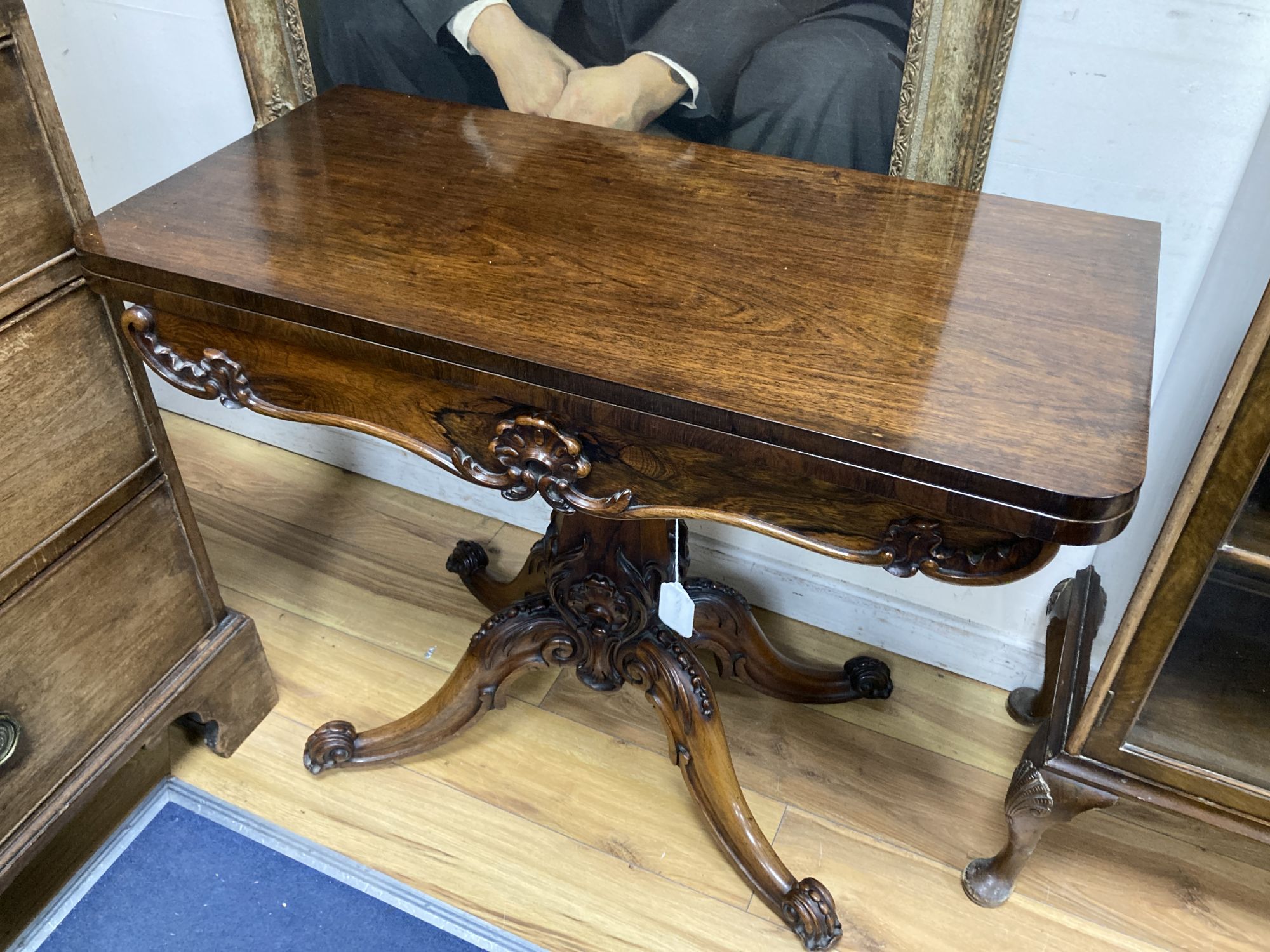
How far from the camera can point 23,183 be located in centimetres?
92

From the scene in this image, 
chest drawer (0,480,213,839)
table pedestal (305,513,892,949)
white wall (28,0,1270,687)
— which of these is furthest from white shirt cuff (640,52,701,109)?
chest drawer (0,480,213,839)

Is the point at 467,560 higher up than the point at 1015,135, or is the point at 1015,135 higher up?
the point at 1015,135

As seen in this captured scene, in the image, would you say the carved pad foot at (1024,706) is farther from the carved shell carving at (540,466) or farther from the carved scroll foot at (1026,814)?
the carved shell carving at (540,466)

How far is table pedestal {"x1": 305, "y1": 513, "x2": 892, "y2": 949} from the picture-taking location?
117cm

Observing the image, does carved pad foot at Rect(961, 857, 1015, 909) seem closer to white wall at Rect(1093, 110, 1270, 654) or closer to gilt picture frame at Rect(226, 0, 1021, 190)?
white wall at Rect(1093, 110, 1270, 654)

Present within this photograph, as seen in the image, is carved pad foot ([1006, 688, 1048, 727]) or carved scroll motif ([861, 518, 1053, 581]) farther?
carved pad foot ([1006, 688, 1048, 727])

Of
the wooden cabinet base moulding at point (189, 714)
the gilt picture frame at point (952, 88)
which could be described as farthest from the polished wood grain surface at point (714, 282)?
the wooden cabinet base moulding at point (189, 714)

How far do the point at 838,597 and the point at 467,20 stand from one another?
96cm

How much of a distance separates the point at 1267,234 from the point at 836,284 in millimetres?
356

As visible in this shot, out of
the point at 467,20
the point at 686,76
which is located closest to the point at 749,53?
the point at 686,76

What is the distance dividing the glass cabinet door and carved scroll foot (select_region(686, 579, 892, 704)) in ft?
1.55

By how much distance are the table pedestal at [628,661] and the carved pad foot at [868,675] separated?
0.12m

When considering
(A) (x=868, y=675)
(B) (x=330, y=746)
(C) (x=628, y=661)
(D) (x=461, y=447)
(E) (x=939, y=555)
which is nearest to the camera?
(E) (x=939, y=555)

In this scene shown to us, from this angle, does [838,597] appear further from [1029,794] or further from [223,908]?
[223,908]
